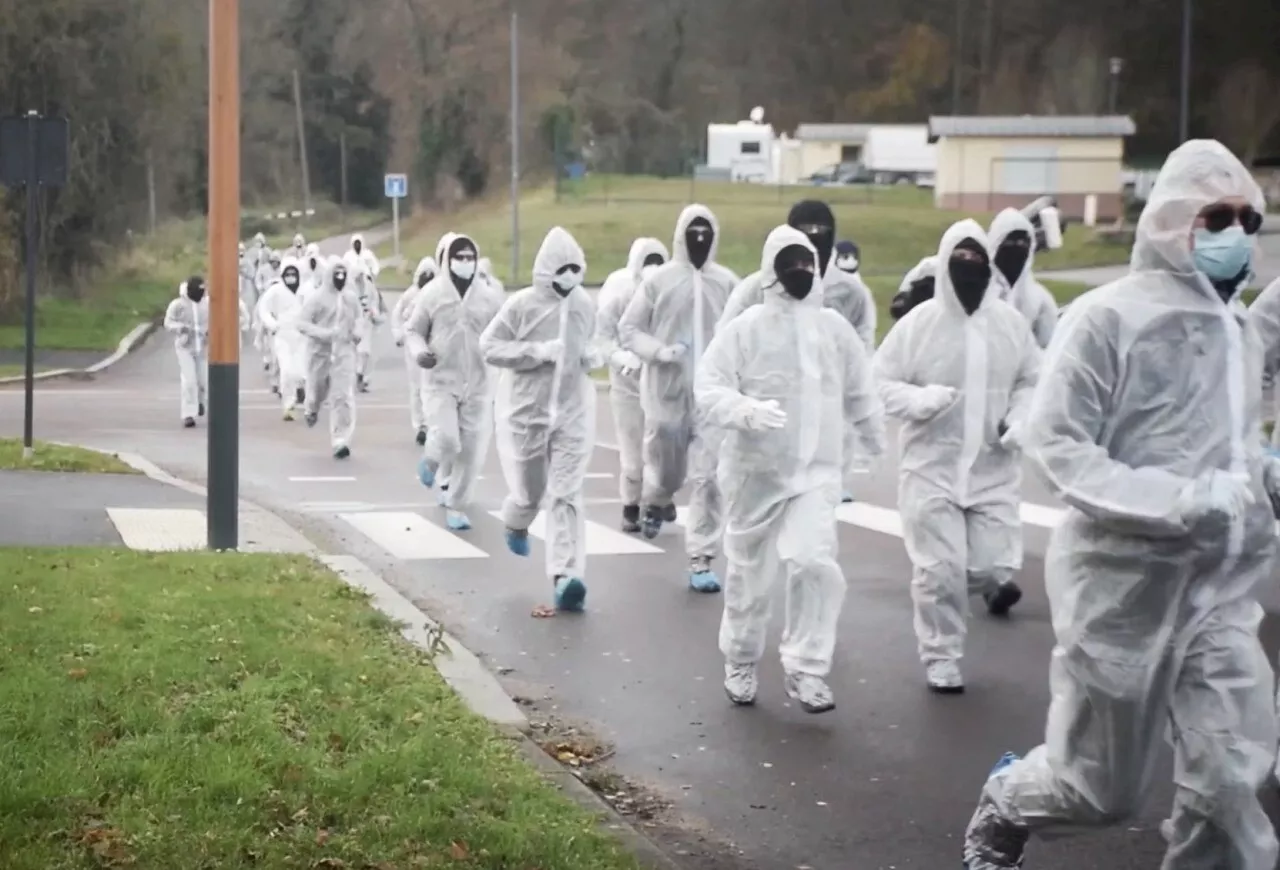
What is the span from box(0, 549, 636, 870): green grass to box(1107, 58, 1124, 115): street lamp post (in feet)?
159

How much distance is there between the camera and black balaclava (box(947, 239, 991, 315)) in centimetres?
860

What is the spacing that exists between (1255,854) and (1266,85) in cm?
4663

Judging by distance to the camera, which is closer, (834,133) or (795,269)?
(795,269)

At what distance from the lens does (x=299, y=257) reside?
92.4ft

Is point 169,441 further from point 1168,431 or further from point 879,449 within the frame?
point 1168,431

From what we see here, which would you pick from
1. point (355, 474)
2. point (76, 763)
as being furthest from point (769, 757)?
point (355, 474)

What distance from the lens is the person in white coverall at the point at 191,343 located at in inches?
851

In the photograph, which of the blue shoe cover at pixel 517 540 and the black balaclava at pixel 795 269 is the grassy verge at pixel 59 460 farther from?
the black balaclava at pixel 795 269

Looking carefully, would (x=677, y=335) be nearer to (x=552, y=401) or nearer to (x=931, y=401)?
(x=552, y=401)

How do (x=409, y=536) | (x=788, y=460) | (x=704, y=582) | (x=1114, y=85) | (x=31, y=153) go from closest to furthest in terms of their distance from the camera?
(x=788, y=460), (x=704, y=582), (x=409, y=536), (x=31, y=153), (x=1114, y=85)

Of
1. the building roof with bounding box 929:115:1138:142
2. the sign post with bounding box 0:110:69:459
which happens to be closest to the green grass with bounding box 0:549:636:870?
the sign post with bounding box 0:110:69:459

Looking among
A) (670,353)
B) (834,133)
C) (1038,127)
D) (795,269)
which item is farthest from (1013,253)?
(834,133)

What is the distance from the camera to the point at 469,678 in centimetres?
809

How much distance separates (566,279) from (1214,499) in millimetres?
6399
